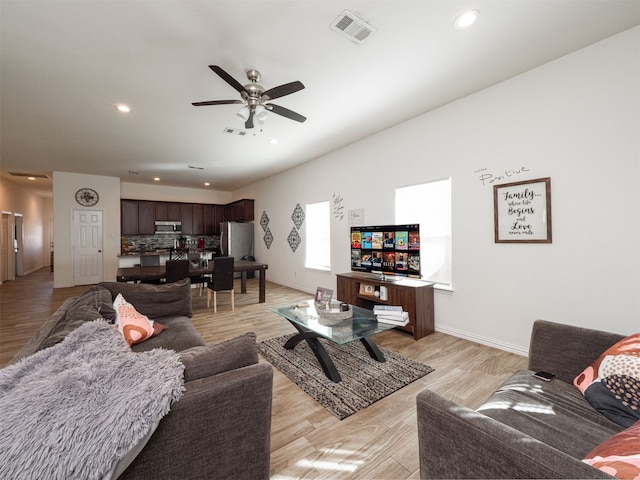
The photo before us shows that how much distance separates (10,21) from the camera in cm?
197

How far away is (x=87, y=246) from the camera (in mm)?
6688

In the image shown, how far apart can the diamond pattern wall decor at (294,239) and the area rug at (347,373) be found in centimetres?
327

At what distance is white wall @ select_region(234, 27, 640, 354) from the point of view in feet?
7.18

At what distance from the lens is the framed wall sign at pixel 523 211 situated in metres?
2.58

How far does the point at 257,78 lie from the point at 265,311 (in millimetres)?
3321

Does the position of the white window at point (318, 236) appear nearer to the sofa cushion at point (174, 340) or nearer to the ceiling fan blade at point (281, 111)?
the ceiling fan blade at point (281, 111)

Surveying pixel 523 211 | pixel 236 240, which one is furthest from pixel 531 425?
pixel 236 240

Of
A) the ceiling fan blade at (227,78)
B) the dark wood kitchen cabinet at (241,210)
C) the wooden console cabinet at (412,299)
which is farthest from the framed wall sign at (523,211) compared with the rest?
the dark wood kitchen cabinet at (241,210)

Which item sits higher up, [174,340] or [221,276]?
Answer: [221,276]

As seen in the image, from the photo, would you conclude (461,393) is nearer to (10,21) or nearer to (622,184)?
(622,184)

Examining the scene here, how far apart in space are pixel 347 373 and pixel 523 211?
2.37 meters

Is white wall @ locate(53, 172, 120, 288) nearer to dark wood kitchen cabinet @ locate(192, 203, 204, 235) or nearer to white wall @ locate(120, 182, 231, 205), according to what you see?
white wall @ locate(120, 182, 231, 205)

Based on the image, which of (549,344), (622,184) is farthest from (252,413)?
(622,184)

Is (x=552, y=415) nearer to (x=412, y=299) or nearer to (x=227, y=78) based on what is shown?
(x=412, y=299)
